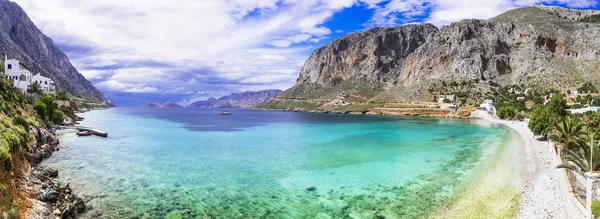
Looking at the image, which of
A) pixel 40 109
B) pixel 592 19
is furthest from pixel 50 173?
pixel 592 19

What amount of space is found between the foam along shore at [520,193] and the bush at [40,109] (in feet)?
203

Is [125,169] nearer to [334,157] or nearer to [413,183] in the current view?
[334,157]

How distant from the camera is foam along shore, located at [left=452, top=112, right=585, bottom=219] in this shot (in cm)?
1844

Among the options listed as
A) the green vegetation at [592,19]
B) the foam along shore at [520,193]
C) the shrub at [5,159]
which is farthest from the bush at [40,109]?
the green vegetation at [592,19]

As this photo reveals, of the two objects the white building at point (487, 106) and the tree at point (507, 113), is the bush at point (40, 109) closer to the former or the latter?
the tree at point (507, 113)

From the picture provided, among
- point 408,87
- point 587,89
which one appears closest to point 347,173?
point 587,89

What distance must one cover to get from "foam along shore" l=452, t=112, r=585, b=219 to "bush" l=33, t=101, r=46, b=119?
61.9 m

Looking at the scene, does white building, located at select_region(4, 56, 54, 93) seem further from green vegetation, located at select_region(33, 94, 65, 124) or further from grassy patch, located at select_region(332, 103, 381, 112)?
grassy patch, located at select_region(332, 103, 381, 112)

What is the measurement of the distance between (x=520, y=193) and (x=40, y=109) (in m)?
66.1

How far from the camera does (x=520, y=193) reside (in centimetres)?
2280

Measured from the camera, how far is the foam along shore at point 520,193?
60.5ft

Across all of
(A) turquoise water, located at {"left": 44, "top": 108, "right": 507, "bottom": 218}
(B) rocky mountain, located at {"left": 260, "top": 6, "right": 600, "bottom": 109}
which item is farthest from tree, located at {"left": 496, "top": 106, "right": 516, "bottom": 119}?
(A) turquoise water, located at {"left": 44, "top": 108, "right": 507, "bottom": 218}

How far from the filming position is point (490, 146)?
47.4 metres

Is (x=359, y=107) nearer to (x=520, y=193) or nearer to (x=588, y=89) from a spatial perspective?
(x=588, y=89)
